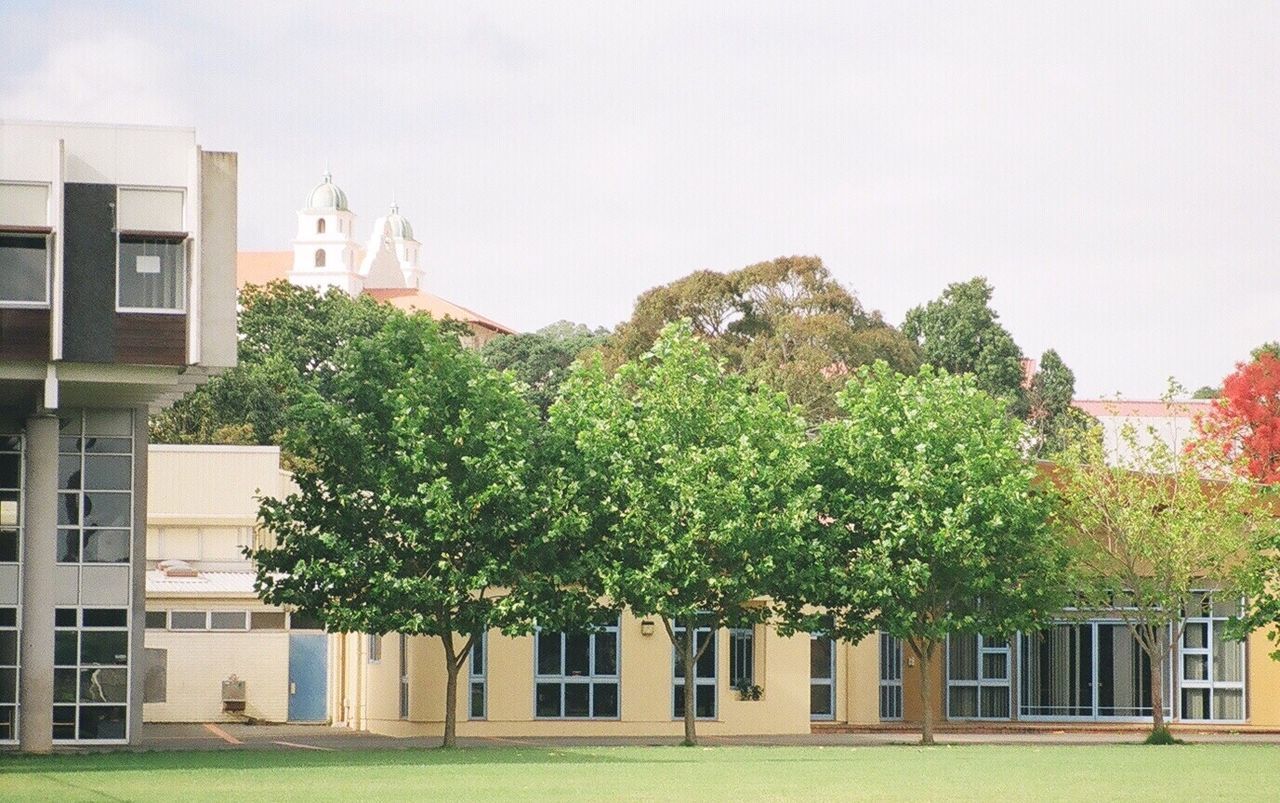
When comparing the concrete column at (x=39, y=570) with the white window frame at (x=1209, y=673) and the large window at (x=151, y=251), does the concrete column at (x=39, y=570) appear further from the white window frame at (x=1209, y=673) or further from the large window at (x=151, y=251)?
the white window frame at (x=1209, y=673)

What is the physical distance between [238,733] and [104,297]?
49.1ft

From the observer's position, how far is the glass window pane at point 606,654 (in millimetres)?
46312

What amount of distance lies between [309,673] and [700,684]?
12238 millimetres

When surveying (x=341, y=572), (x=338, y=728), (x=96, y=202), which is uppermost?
(x=96, y=202)

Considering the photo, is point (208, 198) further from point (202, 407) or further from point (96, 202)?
point (202, 407)

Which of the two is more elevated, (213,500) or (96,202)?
(96,202)

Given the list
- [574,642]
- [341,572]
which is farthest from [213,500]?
[341,572]

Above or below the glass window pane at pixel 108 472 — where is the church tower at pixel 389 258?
above

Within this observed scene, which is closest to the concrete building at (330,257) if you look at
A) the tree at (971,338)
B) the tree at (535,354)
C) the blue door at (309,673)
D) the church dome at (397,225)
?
the church dome at (397,225)

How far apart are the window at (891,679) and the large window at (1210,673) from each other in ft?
22.3

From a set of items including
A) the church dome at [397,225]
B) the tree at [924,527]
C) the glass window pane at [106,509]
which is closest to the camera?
the glass window pane at [106,509]

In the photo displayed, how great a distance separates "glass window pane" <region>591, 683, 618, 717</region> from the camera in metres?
46.1

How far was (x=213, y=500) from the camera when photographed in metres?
58.7

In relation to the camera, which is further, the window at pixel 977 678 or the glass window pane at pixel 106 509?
the window at pixel 977 678
